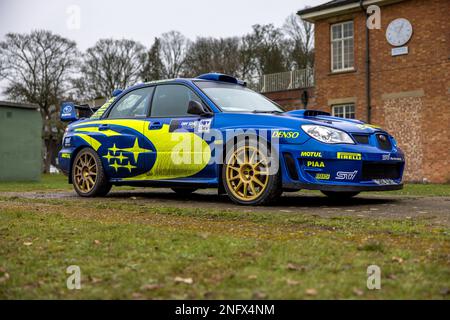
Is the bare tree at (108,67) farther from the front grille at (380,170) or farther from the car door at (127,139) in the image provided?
the front grille at (380,170)

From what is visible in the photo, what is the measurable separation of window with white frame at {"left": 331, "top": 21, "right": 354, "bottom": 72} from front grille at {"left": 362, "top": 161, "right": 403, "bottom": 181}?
1538cm

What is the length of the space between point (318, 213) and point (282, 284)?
11.2 feet

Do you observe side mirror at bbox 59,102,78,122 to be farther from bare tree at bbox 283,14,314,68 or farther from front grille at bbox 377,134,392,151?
bare tree at bbox 283,14,314,68

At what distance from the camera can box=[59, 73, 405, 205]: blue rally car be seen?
6.85 meters

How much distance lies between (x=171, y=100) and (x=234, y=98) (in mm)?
910

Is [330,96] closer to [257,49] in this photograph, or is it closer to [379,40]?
[379,40]

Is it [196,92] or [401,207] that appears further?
[196,92]

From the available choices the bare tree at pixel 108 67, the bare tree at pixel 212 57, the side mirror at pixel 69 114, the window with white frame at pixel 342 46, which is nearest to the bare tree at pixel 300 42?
the bare tree at pixel 212 57

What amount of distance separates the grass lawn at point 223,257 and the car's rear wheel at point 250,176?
1.25 m

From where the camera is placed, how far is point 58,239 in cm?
441

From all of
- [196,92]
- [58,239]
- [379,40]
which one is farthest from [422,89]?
[58,239]

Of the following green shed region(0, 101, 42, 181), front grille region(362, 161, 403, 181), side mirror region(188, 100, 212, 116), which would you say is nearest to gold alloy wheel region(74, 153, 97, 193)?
side mirror region(188, 100, 212, 116)

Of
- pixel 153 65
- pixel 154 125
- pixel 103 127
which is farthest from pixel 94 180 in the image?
pixel 153 65

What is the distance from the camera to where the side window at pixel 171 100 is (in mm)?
8086
